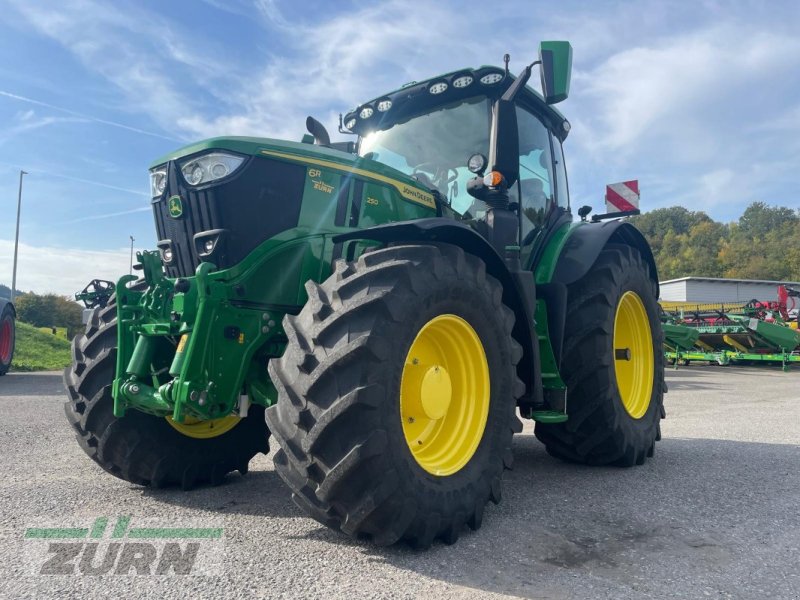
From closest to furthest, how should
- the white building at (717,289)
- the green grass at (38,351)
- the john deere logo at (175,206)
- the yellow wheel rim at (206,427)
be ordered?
1. the john deere logo at (175,206)
2. the yellow wheel rim at (206,427)
3. the green grass at (38,351)
4. the white building at (717,289)

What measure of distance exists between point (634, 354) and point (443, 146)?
→ 2.46 metres

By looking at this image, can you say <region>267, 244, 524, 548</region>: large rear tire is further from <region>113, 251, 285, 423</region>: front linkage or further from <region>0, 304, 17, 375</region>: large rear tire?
<region>0, 304, 17, 375</region>: large rear tire

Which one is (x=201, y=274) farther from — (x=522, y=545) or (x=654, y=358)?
(x=654, y=358)

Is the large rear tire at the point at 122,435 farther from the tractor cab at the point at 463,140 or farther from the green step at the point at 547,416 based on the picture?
the tractor cab at the point at 463,140

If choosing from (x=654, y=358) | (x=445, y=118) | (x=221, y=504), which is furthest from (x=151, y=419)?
(x=654, y=358)

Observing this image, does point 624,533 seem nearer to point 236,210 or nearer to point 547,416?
point 547,416

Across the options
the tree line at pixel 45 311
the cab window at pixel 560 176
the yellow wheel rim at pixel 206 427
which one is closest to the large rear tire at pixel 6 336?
the yellow wheel rim at pixel 206 427

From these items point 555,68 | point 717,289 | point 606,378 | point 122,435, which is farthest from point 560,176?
point 717,289

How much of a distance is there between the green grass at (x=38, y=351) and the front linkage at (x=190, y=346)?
13.5 meters

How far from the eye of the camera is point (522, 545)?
2.92 m

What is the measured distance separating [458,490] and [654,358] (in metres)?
3.11

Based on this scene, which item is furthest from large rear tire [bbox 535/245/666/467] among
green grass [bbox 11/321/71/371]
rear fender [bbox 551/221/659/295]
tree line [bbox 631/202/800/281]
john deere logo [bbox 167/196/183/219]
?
tree line [bbox 631/202/800/281]

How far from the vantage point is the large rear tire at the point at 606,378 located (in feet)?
14.5

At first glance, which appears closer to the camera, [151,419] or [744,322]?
[151,419]
